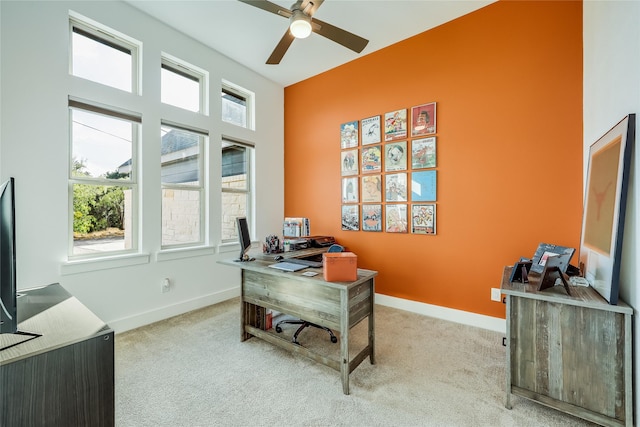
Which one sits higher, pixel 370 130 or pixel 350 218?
pixel 370 130

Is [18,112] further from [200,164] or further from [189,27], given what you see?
[189,27]

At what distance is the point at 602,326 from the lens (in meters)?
1.43

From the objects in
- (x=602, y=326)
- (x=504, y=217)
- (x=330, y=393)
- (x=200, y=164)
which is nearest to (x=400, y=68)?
(x=504, y=217)

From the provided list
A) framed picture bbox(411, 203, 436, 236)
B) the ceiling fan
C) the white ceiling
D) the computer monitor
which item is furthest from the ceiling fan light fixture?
framed picture bbox(411, 203, 436, 236)

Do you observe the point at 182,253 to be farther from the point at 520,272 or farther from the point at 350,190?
the point at 520,272

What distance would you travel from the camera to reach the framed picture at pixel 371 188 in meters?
3.48

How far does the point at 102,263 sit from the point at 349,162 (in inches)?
119

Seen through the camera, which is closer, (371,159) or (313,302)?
(313,302)

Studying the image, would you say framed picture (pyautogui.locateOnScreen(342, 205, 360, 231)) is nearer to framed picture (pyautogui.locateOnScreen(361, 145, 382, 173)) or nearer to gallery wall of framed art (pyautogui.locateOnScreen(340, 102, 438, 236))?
gallery wall of framed art (pyautogui.locateOnScreen(340, 102, 438, 236))

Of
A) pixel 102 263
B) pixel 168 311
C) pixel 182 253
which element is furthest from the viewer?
pixel 182 253

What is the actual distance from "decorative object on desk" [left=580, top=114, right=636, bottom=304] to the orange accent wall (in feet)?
1.55

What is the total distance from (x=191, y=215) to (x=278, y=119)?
213 cm

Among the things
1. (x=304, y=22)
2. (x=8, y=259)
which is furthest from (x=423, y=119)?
(x=8, y=259)

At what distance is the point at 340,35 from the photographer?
7.28 feet
